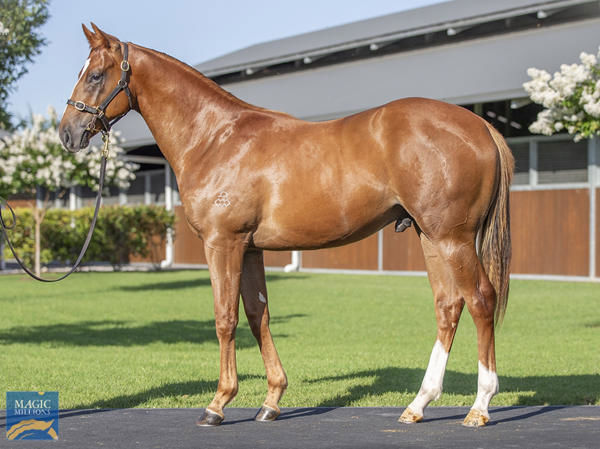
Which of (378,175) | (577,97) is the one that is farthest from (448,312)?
(577,97)

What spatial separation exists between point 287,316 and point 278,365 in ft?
28.5

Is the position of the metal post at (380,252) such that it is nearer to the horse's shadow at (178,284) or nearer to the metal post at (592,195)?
the horse's shadow at (178,284)

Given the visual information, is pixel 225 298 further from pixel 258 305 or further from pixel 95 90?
pixel 95 90

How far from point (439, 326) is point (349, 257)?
20.6m

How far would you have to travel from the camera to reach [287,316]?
46.0 feet

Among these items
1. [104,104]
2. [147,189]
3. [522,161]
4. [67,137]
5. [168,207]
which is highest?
[522,161]

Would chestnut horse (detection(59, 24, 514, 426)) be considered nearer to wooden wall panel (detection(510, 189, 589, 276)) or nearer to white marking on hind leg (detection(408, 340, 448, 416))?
white marking on hind leg (detection(408, 340, 448, 416))

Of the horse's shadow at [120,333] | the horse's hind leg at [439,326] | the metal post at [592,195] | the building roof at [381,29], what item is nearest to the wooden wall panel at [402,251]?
the metal post at [592,195]

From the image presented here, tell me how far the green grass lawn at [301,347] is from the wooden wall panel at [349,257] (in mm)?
5470

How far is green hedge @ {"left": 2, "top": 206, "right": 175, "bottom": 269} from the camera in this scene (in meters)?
26.3

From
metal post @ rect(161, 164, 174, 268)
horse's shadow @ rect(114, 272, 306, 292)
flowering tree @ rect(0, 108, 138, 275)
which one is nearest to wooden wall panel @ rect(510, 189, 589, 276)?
horse's shadow @ rect(114, 272, 306, 292)

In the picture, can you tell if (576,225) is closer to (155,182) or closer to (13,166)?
(13,166)

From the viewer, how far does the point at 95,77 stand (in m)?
5.23

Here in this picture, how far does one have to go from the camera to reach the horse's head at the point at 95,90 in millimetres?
5215
